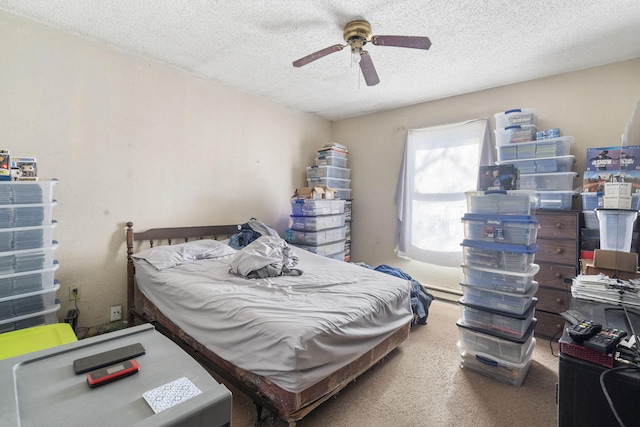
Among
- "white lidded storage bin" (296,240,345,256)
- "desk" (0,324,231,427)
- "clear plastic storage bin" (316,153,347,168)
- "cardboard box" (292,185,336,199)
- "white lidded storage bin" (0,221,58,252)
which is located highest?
"clear plastic storage bin" (316,153,347,168)

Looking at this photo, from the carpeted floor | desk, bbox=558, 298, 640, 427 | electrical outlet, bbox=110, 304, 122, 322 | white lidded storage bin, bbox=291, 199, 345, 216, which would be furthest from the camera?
white lidded storage bin, bbox=291, 199, 345, 216

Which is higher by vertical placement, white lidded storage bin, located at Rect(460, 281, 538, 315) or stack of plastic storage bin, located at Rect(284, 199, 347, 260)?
stack of plastic storage bin, located at Rect(284, 199, 347, 260)

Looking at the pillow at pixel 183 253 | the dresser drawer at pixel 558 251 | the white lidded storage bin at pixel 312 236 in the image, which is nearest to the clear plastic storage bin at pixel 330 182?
the white lidded storage bin at pixel 312 236

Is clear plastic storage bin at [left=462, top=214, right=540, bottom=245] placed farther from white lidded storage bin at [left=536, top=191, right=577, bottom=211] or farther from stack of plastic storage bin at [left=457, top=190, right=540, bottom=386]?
white lidded storage bin at [left=536, top=191, right=577, bottom=211]

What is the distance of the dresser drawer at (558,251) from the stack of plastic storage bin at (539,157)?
0.31m

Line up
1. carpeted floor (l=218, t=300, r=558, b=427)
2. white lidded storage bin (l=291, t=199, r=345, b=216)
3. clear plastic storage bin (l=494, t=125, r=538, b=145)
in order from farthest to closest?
1. white lidded storage bin (l=291, t=199, r=345, b=216)
2. clear plastic storage bin (l=494, t=125, r=538, b=145)
3. carpeted floor (l=218, t=300, r=558, b=427)

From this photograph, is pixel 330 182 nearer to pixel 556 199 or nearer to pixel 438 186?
pixel 438 186

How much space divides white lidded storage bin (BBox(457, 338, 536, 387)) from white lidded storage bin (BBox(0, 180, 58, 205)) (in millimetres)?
3061

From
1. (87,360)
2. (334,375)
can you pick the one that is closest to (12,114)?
(87,360)

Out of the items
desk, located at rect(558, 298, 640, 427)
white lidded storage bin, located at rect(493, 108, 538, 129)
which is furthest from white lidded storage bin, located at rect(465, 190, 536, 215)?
desk, located at rect(558, 298, 640, 427)

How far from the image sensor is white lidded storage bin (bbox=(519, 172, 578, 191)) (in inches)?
102

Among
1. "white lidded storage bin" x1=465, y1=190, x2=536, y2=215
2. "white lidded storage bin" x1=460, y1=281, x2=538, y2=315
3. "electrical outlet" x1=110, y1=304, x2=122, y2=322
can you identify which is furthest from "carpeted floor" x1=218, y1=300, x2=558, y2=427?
"electrical outlet" x1=110, y1=304, x2=122, y2=322

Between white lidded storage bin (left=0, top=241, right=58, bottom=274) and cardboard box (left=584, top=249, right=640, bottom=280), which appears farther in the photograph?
white lidded storage bin (left=0, top=241, right=58, bottom=274)

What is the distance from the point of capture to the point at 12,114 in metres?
2.07
